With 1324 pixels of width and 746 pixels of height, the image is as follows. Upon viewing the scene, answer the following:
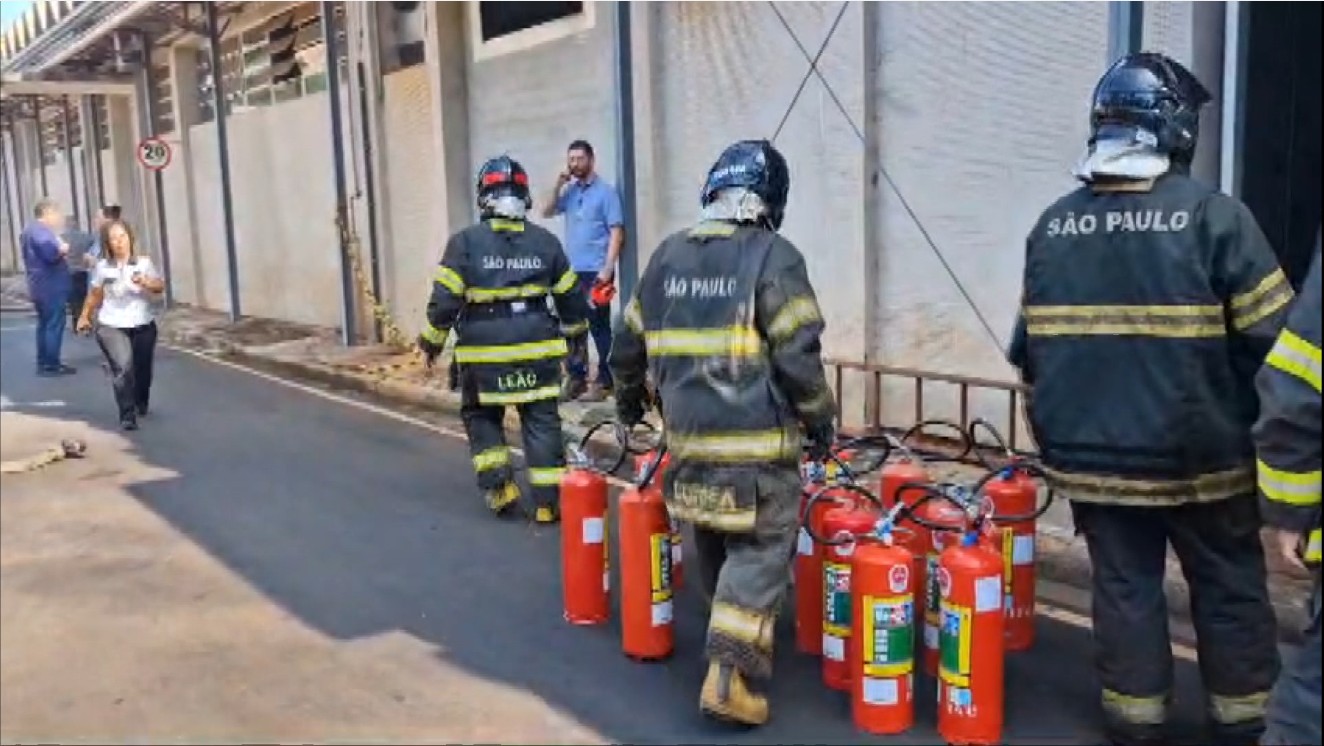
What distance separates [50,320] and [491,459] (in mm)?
8921

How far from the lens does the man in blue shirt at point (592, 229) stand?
9.51 m

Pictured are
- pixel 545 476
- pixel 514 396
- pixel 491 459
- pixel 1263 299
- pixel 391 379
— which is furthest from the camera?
pixel 391 379

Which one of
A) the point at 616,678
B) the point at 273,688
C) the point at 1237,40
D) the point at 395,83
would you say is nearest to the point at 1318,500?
the point at 616,678

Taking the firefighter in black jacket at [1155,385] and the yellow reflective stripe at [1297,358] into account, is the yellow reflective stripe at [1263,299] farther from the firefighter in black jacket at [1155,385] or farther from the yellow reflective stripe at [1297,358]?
the yellow reflective stripe at [1297,358]

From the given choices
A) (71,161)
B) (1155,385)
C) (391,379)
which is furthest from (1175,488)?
(71,161)

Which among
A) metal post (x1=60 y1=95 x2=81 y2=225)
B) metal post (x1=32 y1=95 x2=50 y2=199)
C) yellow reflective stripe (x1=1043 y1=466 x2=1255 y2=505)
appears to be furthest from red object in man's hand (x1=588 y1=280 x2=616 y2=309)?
metal post (x1=32 y1=95 x2=50 y2=199)

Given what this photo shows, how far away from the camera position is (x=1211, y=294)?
342 cm

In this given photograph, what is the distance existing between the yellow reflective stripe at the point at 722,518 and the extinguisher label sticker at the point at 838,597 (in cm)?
36

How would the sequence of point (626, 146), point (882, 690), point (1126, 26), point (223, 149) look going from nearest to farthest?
point (882, 690)
point (1126, 26)
point (626, 146)
point (223, 149)

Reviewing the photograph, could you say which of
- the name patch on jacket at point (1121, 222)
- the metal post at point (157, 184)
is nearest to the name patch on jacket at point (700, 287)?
the name patch on jacket at point (1121, 222)

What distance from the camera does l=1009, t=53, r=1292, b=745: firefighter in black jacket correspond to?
3430 millimetres

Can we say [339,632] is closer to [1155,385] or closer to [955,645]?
[955,645]

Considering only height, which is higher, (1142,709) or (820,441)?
(820,441)

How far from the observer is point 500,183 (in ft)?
20.8
